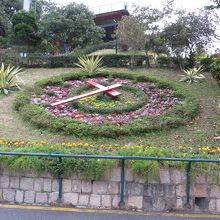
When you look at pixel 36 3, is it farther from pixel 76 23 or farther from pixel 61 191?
pixel 61 191

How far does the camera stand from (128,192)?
6422mm

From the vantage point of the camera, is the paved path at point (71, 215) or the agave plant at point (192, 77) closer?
the paved path at point (71, 215)

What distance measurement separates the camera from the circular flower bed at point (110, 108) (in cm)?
970

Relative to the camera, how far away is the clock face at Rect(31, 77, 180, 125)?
35.8 ft

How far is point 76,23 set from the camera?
26578 millimetres

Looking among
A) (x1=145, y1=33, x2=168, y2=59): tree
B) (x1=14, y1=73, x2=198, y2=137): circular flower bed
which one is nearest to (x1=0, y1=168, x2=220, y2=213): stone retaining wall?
(x1=14, y1=73, x2=198, y2=137): circular flower bed

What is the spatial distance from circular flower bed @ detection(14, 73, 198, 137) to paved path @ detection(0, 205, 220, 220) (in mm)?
3359

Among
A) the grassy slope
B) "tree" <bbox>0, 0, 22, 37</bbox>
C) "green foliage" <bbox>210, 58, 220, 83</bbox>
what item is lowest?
the grassy slope

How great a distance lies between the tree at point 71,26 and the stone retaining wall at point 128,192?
812 inches

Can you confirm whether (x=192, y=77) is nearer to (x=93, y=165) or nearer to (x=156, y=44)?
(x=156, y=44)

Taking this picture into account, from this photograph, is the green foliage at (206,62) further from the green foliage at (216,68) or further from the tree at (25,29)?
the tree at (25,29)

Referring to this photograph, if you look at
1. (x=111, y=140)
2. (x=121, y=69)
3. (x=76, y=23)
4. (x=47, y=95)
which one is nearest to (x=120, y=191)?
(x=111, y=140)

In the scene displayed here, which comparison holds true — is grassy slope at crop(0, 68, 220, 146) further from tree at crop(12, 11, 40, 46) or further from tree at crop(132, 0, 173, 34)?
tree at crop(12, 11, 40, 46)

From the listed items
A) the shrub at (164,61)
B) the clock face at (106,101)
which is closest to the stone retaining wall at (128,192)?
the clock face at (106,101)
